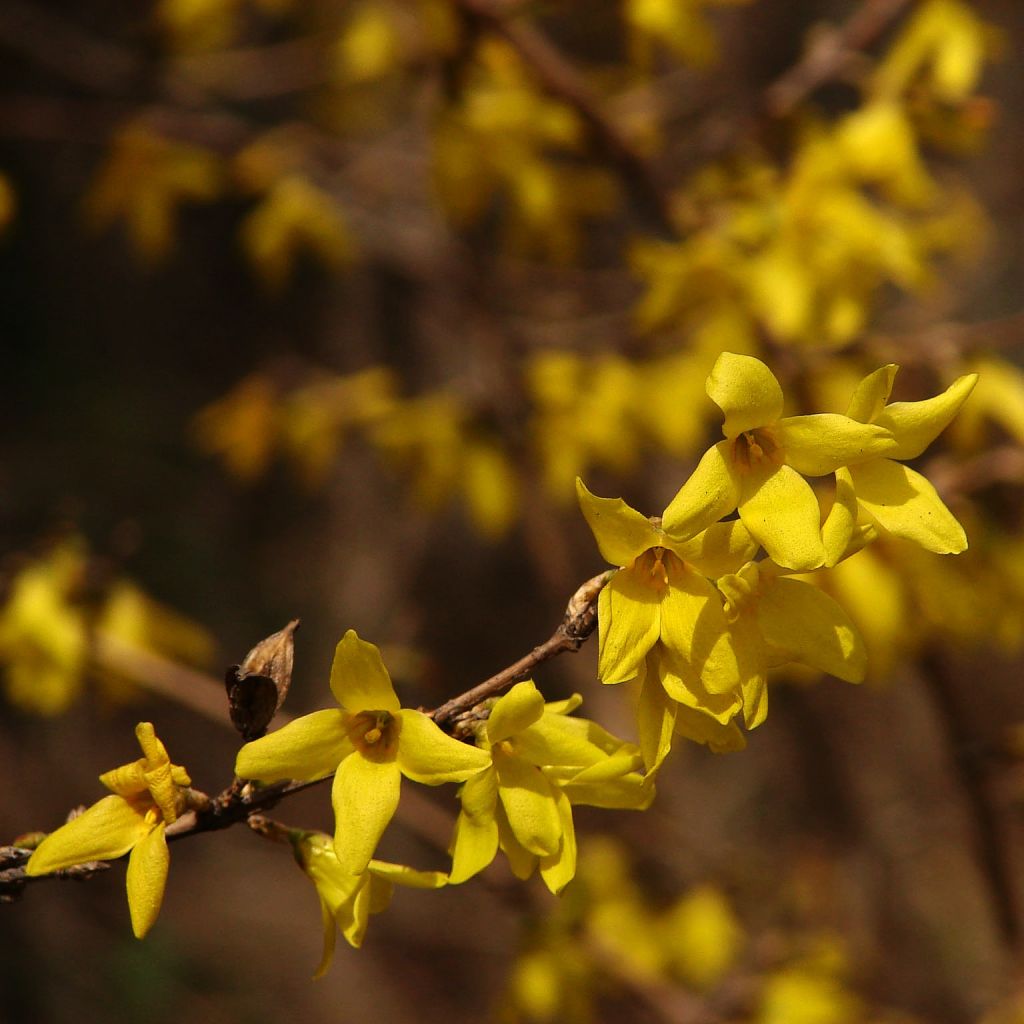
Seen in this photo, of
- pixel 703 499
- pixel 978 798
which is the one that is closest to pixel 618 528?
pixel 703 499

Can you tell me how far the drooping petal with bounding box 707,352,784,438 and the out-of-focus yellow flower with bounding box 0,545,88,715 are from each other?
3.53ft

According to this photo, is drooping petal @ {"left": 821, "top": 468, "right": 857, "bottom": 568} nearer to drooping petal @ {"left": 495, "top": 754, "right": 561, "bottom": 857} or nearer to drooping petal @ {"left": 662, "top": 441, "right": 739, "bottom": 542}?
drooping petal @ {"left": 662, "top": 441, "right": 739, "bottom": 542}

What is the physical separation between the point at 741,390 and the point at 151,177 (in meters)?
1.73

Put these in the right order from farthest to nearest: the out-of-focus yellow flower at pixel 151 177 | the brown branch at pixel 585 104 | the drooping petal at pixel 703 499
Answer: the out-of-focus yellow flower at pixel 151 177
the brown branch at pixel 585 104
the drooping petal at pixel 703 499

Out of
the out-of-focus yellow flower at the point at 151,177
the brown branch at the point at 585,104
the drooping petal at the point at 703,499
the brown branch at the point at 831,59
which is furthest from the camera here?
the out-of-focus yellow flower at the point at 151,177

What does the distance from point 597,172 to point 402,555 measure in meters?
1.52

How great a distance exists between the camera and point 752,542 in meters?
0.63

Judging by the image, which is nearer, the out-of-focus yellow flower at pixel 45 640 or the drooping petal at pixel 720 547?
the drooping petal at pixel 720 547

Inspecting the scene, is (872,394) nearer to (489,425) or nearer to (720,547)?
(720,547)

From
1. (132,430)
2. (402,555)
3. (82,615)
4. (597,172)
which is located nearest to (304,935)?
(402,555)

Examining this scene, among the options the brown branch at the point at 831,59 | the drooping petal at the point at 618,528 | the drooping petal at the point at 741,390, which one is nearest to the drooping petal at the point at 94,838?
the drooping petal at the point at 618,528

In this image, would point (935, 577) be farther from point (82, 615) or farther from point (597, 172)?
point (82, 615)

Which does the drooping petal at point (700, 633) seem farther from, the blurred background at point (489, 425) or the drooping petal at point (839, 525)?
the blurred background at point (489, 425)

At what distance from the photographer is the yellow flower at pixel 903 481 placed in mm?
626
